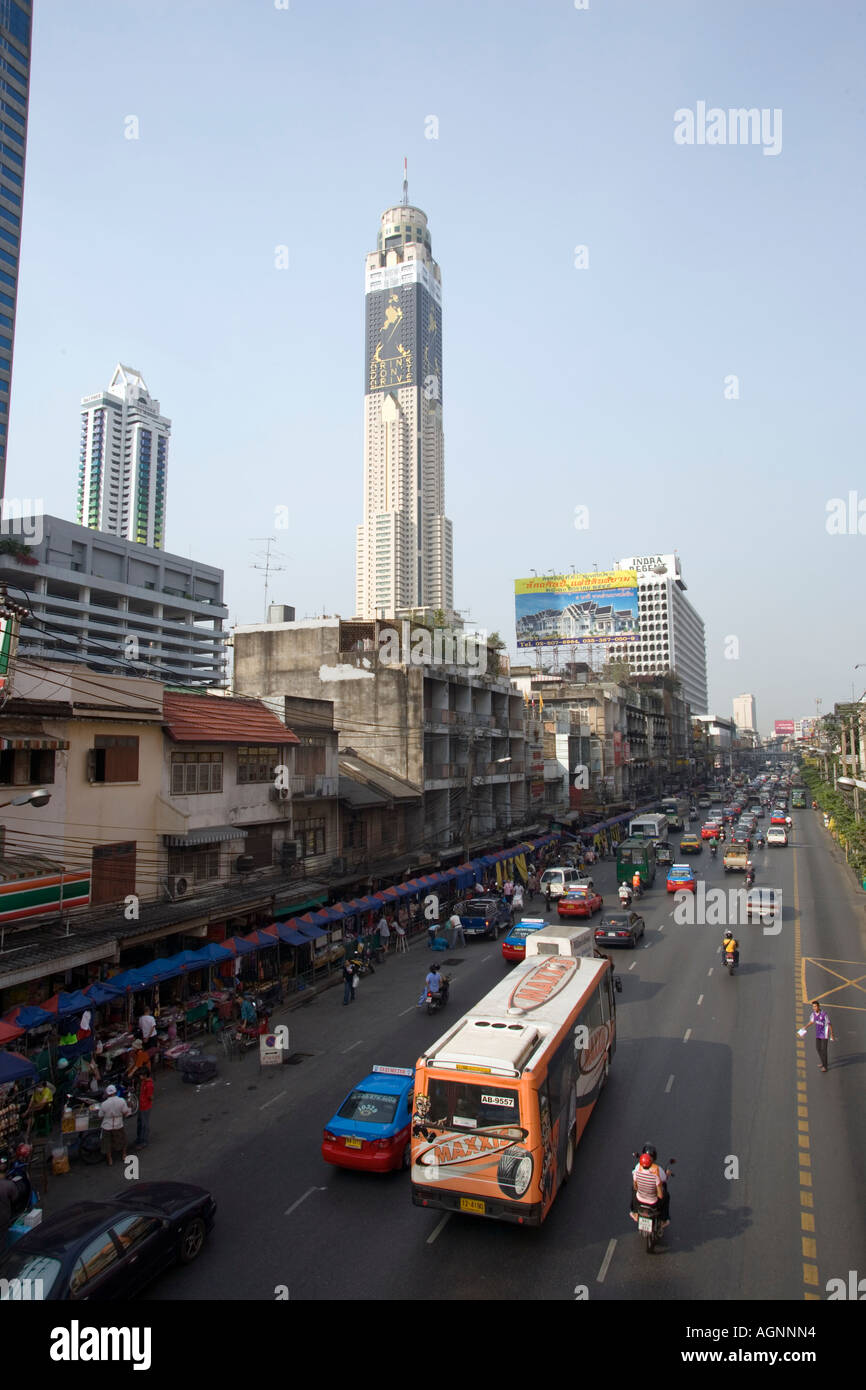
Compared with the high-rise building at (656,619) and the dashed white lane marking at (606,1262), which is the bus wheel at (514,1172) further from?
the high-rise building at (656,619)

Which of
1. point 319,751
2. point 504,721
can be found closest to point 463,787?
point 504,721

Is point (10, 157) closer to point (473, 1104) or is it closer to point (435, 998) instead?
point (435, 998)

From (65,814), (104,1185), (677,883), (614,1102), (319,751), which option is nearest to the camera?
(104,1185)

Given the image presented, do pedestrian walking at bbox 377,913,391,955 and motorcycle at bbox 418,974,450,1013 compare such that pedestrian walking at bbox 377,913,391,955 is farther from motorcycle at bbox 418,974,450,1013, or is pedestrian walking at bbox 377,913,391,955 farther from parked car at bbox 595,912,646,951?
motorcycle at bbox 418,974,450,1013

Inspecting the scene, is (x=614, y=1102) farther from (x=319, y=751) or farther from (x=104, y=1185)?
(x=319, y=751)

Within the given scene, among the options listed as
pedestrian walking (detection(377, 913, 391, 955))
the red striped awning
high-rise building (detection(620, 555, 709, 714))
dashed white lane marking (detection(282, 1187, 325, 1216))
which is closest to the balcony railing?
pedestrian walking (detection(377, 913, 391, 955))

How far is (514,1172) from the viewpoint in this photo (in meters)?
10.4

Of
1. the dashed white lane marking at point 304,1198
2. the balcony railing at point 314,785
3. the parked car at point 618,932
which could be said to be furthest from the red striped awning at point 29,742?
the parked car at point 618,932

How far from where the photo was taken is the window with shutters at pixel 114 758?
2211cm

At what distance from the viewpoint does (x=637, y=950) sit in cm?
2873

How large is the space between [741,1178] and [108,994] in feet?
44.8

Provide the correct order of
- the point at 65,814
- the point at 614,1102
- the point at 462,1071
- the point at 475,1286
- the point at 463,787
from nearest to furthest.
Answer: the point at 475,1286
the point at 462,1071
the point at 614,1102
the point at 65,814
the point at 463,787

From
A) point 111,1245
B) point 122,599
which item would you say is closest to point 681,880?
point 111,1245

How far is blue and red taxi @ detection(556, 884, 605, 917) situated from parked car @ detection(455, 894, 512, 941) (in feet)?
8.10
